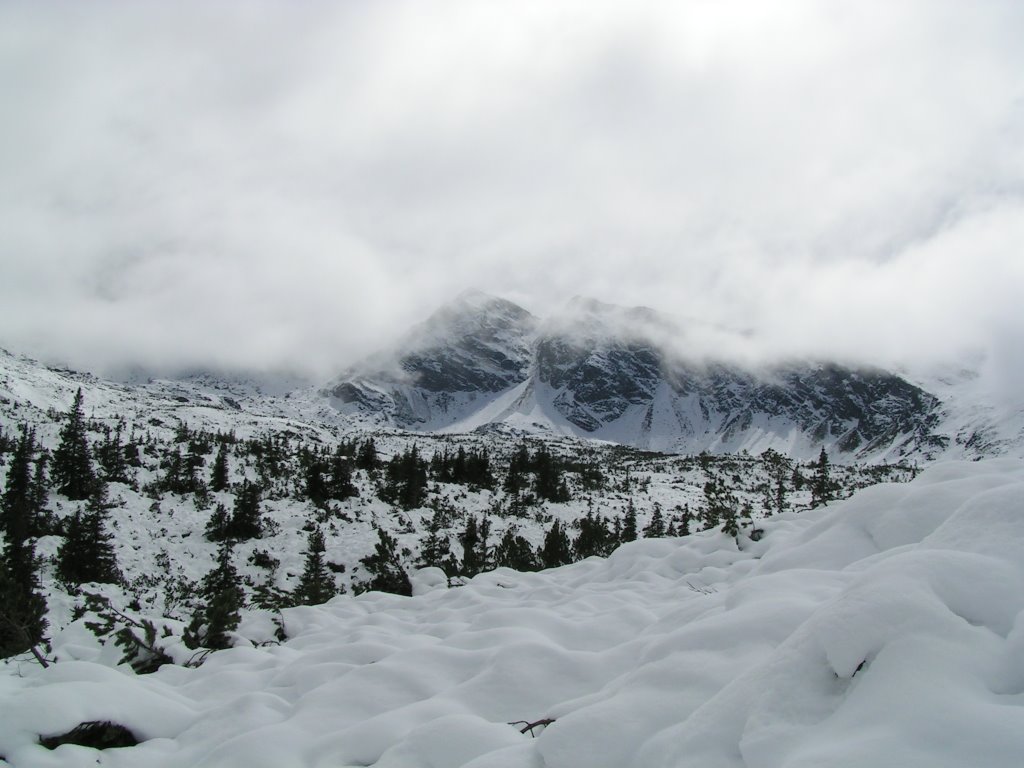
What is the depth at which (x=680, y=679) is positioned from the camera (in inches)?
132

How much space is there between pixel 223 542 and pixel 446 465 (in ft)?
89.1

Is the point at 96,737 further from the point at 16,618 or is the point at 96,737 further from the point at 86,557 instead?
the point at 86,557

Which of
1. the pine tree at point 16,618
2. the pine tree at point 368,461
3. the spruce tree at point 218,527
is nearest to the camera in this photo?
the pine tree at point 16,618

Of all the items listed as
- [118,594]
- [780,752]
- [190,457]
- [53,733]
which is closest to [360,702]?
[53,733]

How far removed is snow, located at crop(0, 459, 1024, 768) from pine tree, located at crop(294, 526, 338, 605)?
20.8 feet

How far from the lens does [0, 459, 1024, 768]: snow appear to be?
213 cm

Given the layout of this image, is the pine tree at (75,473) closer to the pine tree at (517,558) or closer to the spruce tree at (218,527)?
the spruce tree at (218,527)

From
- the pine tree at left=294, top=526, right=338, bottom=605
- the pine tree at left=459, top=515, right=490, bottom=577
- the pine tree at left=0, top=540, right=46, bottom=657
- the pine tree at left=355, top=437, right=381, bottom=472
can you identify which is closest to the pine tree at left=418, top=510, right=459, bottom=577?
the pine tree at left=459, top=515, right=490, bottom=577

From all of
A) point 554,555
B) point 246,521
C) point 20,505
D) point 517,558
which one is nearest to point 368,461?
point 246,521

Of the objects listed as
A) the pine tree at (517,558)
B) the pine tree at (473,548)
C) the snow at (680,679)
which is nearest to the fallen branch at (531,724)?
the snow at (680,679)

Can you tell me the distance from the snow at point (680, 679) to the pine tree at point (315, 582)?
6.34 meters

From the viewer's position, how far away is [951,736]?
184 cm

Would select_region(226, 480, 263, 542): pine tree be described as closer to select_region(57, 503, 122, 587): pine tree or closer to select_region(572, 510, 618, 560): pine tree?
select_region(57, 503, 122, 587): pine tree

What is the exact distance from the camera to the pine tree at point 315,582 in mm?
13788
